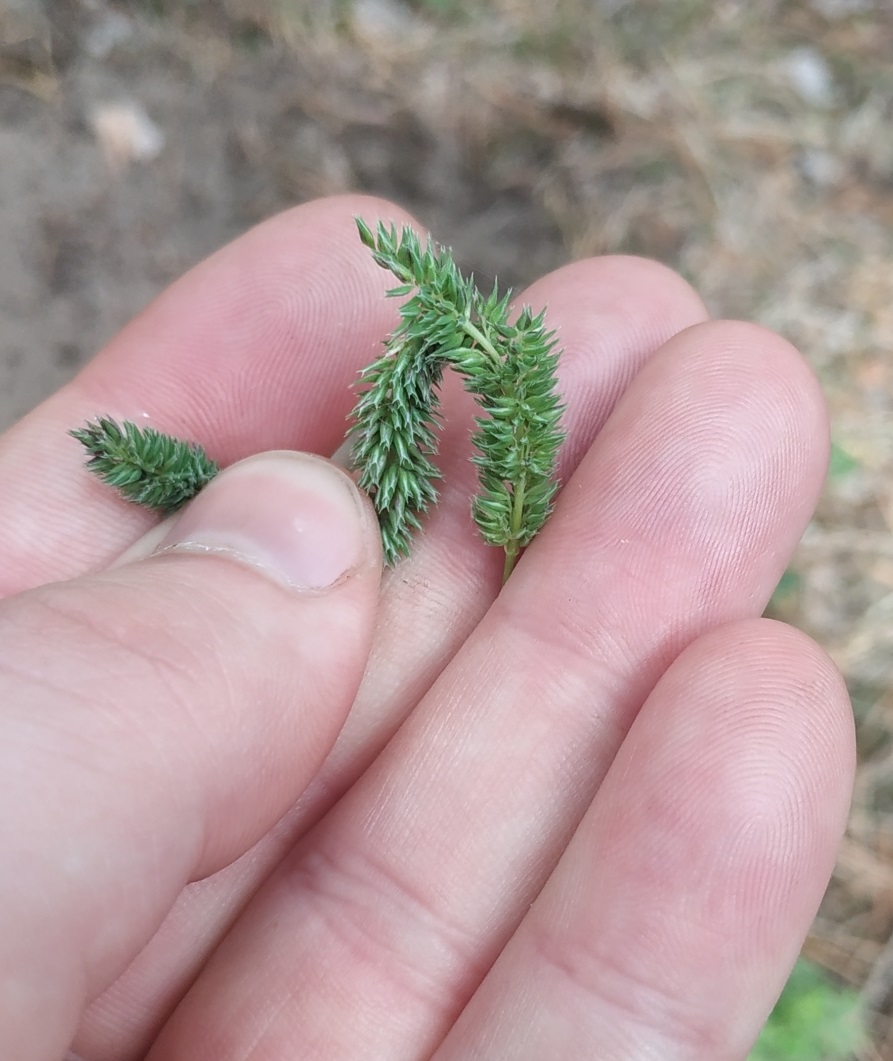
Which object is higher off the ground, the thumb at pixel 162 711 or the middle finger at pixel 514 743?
the thumb at pixel 162 711

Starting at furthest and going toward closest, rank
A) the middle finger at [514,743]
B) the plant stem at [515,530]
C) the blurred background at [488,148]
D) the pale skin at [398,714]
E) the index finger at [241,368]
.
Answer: the blurred background at [488,148], the index finger at [241,368], the plant stem at [515,530], the middle finger at [514,743], the pale skin at [398,714]

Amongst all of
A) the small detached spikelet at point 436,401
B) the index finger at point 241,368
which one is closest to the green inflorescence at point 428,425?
the small detached spikelet at point 436,401

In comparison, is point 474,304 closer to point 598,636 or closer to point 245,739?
point 598,636

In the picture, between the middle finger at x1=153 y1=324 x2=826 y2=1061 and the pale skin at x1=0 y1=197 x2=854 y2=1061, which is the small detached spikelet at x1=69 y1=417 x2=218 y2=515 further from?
the middle finger at x1=153 y1=324 x2=826 y2=1061

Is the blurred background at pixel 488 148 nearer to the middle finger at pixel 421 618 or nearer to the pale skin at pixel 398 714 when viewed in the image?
the pale skin at pixel 398 714

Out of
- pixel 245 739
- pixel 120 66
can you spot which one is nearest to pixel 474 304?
pixel 245 739

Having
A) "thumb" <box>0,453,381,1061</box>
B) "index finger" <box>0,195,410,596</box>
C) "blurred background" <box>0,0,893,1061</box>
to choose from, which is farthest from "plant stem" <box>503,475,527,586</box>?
"blurred background" <box>0,0,893,1061</box>
